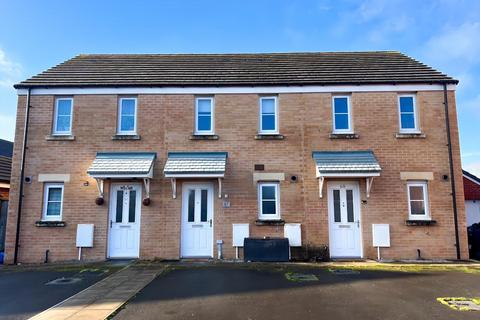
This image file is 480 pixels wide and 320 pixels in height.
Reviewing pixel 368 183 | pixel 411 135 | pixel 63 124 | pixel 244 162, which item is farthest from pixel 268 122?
pixel 63 124

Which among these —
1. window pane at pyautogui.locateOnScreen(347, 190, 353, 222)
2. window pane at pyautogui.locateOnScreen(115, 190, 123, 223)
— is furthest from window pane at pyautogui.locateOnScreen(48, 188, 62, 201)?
window pane at pyautogui.locateOnScreen(347, 190, 353, 222)

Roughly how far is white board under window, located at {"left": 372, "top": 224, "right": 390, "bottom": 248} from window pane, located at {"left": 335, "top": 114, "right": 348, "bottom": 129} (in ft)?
11.3

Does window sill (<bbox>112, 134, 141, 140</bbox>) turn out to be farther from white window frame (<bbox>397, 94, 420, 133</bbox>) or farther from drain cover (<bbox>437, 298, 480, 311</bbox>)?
drain cover (<bbox>437, 298, 480, 311</bbox>)

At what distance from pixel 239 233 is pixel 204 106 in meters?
4.45

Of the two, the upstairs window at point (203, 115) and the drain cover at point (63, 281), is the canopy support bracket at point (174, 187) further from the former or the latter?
the drain cover at point (63, 281)

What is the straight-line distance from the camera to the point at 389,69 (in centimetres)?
1143

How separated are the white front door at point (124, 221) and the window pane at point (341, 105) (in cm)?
718

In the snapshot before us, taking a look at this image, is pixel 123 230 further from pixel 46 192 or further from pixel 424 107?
pixel 424 107

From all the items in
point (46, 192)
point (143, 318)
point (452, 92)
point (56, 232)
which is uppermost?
point (452, 92)

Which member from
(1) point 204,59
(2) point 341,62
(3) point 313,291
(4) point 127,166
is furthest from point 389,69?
(4) point 127,166

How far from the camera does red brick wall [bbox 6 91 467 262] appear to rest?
32.8ft

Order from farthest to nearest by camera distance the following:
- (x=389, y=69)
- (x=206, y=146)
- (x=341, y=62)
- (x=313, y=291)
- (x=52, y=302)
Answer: (x=341, y=62), (x=389, y=69), (x=206, y=146), (x=313, y=291), (x=52, y=302)

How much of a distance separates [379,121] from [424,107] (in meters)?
1.60

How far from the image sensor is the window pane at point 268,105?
10867 mm
